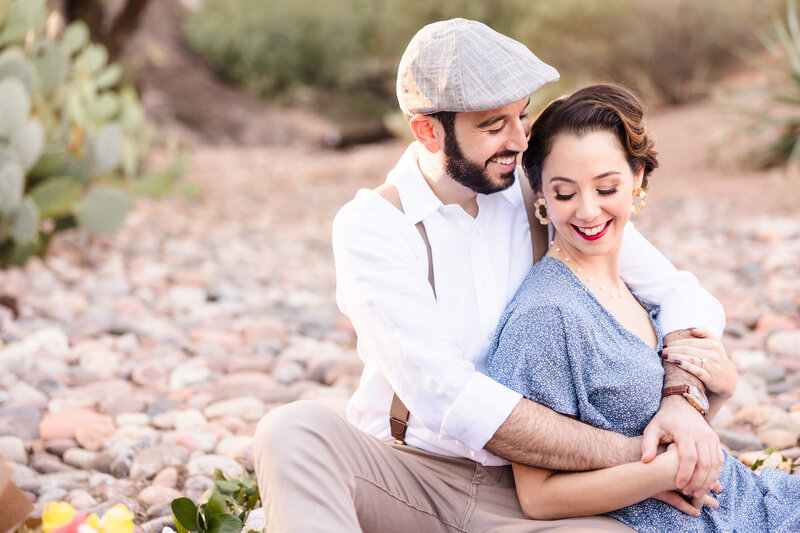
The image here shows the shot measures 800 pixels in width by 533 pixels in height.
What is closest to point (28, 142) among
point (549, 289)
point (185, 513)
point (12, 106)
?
point (12, 106)

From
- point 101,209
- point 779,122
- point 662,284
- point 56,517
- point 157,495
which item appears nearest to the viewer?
point 56,517

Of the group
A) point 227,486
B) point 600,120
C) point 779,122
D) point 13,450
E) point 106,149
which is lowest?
point 13,450

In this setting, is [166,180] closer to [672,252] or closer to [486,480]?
[672,252]

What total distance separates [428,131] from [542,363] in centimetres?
65

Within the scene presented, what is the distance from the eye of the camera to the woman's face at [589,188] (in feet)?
6.38

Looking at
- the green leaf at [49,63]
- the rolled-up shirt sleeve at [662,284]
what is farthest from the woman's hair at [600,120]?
the green leaf at [49,63]

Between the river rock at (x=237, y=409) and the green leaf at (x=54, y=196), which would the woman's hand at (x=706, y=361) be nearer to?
the river rock at (x=237, y=409)

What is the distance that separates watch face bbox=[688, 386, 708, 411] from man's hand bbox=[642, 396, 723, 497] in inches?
1.9

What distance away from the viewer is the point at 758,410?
297 cm

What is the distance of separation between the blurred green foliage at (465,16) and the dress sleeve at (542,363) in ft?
21.9

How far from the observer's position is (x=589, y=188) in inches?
77.1

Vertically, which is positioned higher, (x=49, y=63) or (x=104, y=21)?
(x=104, y=21)

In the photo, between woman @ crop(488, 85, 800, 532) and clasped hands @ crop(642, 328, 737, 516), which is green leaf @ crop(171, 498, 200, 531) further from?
clasped hands @ crop(642, 328, 737, 516)

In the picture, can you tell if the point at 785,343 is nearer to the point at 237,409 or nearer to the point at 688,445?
the point at 688,445
